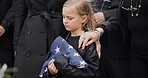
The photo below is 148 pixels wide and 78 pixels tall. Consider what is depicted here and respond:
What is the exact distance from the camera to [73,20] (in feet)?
8.04

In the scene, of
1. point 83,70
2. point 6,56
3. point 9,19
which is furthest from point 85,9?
point 6,56

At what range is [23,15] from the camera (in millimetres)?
3232

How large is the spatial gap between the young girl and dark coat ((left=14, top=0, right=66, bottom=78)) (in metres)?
0.33

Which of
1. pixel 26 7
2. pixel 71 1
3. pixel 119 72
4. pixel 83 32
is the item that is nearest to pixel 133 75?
pixel 119 72

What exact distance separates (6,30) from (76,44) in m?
1.28

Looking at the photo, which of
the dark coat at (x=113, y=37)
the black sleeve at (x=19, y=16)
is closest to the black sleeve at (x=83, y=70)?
the dark coat at (x=113, y=37)

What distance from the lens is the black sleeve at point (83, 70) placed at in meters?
2.30

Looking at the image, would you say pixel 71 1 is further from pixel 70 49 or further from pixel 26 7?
pixel 26 7

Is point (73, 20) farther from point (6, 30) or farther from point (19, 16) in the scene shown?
point (6, 30)

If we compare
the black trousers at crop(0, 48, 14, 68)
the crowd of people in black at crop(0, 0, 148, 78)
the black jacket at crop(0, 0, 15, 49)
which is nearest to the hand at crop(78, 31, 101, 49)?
the crowd of people in black at crop(0, 0, 148, 78)

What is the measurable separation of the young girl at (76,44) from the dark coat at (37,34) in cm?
33

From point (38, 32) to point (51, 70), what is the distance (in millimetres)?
611

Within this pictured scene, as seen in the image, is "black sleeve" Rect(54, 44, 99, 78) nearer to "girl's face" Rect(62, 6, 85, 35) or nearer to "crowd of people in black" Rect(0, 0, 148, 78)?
"crowd of people in black" Rect(0, 0, 148, 78)

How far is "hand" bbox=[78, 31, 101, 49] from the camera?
7.86 feet
